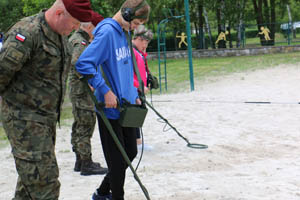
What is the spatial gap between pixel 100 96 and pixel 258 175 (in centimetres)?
212

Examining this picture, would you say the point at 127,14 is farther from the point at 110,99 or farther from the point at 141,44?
the point at 141,44

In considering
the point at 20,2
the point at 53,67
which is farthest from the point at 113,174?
the point at 20,2

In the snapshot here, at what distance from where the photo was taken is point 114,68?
128 inches

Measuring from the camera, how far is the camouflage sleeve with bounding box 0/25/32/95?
2404mm

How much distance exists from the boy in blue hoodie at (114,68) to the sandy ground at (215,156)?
0.85 meters

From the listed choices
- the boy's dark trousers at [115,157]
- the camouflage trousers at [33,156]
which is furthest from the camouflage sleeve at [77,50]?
the camouflage trousers at [33,156]

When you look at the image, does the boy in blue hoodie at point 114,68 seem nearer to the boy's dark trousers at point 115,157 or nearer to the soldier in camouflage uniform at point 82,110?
the boy's dark trousers at point 115,157

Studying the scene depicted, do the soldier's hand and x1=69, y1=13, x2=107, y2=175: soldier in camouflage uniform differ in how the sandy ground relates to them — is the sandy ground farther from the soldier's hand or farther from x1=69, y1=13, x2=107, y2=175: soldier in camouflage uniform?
the soldier's hand

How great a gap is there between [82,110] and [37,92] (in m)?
2.11

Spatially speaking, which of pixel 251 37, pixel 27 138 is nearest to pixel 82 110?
pixel 27 138

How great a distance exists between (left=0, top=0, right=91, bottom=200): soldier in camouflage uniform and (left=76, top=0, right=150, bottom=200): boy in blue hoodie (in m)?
0.53

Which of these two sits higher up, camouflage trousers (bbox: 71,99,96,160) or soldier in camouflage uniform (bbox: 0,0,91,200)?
soldier in camouflage uniform (bbox: 0,0,91,200)

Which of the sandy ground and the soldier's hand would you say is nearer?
the soldier's hand

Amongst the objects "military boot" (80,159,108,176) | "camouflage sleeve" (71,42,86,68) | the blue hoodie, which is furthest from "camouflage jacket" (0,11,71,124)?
"military boot" (80,159,108,176)
